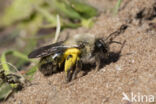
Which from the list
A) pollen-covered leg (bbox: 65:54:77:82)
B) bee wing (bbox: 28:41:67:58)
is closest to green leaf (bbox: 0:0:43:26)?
bee wing (bbox: 28:41:67:58)

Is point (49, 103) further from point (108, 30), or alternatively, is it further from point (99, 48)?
point (108, 30)

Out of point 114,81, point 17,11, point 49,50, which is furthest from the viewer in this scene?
point 17,11

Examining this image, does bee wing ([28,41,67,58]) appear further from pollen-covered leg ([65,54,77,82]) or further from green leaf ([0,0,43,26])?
green leaf ([0,0,43,26])

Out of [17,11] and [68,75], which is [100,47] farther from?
[17,11]

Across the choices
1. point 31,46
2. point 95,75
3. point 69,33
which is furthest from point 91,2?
point 95,75

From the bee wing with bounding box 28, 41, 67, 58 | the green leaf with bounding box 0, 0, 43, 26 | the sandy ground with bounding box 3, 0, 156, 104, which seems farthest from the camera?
the green leaf with bounding box 0, 0, 43, 26

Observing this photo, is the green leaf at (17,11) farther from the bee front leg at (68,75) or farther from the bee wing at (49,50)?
the bee front leg at (68,75)

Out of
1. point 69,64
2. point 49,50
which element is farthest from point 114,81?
point 49,50

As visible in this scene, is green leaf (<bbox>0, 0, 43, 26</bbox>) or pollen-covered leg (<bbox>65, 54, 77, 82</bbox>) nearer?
pollen-covered leg (<bbox>65, 54, 77, 82</bbox>)
